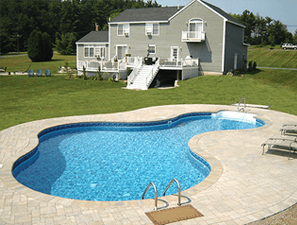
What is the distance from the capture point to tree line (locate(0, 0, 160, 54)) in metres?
83.1

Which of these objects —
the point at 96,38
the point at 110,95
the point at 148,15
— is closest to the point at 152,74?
the point at 110,95

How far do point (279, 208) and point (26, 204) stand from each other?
20.9ft

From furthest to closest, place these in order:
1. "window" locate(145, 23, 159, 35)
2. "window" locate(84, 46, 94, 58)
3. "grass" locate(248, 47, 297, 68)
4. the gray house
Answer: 1. "grass" locate(248, 47, 297, 68)
2. "window" locate(84, 46, 94, 58)
3. "window" locate(145, 23, 159, 35)
4. the gray house

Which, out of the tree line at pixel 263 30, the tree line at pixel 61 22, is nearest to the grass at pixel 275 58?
the tree line at pixel 61 22

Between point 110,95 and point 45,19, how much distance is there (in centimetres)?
7526

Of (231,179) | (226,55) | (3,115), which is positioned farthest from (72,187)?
(226,55)

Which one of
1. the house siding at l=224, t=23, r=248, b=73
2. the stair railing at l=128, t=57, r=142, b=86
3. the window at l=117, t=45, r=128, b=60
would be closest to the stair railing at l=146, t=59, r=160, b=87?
the stair railing at l=128, t=57, r=142, b=86

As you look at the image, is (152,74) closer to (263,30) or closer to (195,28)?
(195,28)

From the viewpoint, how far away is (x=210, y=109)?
20.4 m

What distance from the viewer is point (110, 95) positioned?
85.5 feet

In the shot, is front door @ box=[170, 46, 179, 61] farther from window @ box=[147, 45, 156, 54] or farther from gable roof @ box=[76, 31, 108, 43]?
gable roof @ box=[76, 31, 108, 43]

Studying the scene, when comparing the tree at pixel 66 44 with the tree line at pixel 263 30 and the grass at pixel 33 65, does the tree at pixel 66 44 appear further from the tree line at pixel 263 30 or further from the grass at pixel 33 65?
the tree line at pixel 263 30

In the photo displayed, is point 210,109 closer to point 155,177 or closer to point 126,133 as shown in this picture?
point 126,133

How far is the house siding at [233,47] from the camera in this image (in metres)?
34.3
